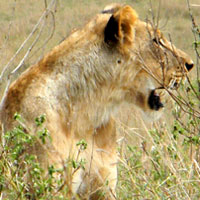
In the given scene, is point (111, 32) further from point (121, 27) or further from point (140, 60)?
point (140, 60)

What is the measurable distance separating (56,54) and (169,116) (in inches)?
96.3

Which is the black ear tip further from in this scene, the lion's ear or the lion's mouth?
the lion's mouth

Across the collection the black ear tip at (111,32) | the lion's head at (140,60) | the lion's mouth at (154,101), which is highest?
the black ear tip at (111,32)

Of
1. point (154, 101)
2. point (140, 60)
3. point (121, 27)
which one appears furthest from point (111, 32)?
point (154, 101)

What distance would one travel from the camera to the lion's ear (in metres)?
3.08

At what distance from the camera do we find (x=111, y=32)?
10.2 ft

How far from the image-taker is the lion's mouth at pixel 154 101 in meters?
3.30

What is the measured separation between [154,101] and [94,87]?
387mm

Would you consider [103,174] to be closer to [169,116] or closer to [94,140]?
[94,140]

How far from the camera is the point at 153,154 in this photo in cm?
333

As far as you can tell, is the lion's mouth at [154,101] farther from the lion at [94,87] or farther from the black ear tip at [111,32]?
the black ear tip at [111,32]

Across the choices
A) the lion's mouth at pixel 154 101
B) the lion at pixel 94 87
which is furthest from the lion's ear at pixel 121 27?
the lion's mouth at pixel 154 101

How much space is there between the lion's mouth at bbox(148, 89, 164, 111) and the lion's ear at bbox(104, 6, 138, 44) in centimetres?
31

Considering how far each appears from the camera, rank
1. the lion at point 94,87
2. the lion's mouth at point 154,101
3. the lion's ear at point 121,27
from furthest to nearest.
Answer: the lion's mouth at point 154,101
the lion's ear at point 121,27
the lion at point 94,87
